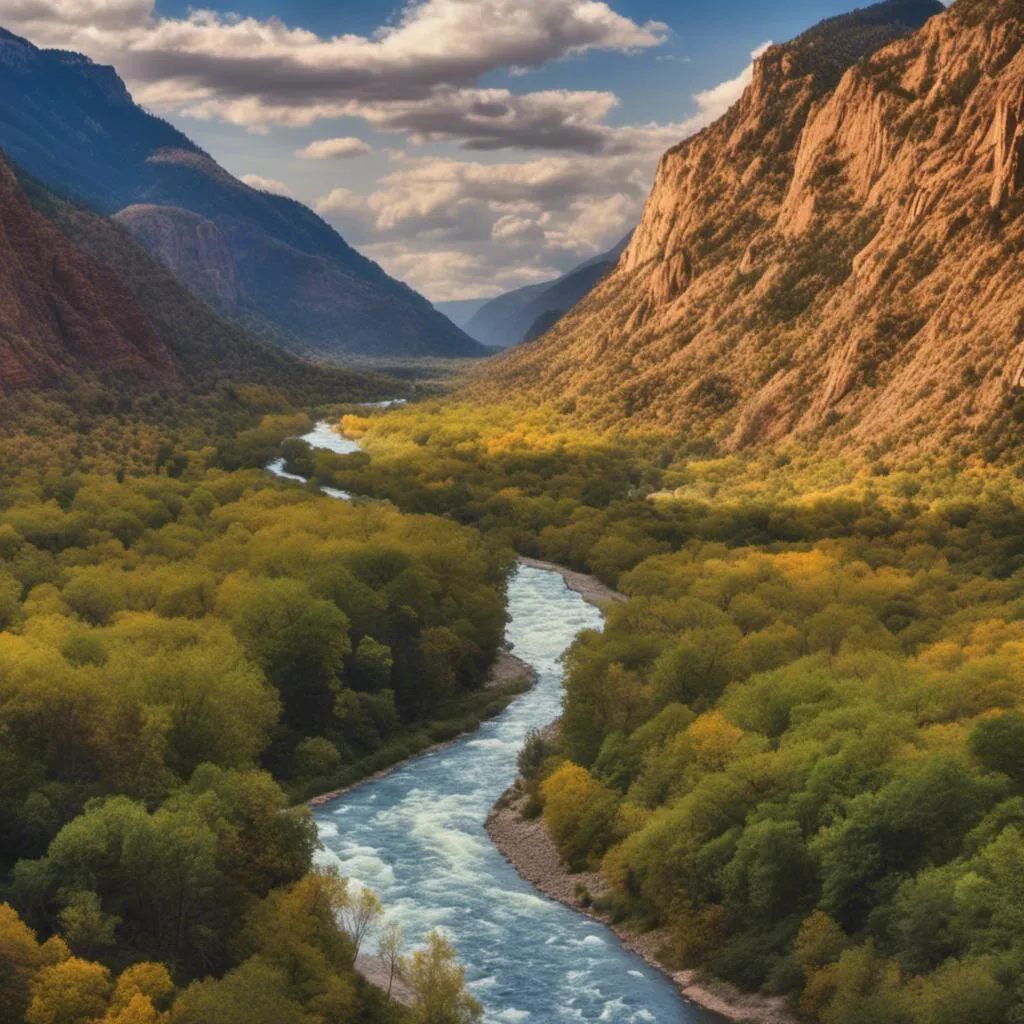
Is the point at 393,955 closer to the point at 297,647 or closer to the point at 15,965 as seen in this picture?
the point at 15,965

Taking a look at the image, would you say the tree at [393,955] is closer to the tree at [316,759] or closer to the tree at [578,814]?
the tree at [578,814]

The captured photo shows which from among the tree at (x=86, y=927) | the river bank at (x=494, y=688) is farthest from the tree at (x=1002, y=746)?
the tree at (x=86, y=927)

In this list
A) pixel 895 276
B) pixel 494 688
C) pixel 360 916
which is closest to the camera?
pixel 360 916

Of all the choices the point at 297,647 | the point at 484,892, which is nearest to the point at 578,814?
the point at 484,892

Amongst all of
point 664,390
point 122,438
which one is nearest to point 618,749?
point 122,438

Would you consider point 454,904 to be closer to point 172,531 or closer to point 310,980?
point 310,980

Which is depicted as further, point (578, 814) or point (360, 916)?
point (578, 814)

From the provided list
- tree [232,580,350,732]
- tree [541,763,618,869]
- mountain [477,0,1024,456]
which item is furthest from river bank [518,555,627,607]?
tree [541,763,618,869]

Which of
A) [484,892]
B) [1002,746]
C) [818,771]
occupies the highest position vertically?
[1002,746]
